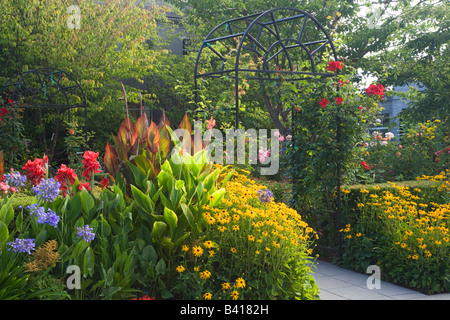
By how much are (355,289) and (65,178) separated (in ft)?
9.21

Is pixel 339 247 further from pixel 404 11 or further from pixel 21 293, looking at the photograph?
pixel 404 11

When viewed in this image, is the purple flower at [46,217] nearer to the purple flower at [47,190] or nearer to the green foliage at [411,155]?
the purple flower at [47,190]

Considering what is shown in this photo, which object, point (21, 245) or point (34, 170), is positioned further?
point (34, 170)

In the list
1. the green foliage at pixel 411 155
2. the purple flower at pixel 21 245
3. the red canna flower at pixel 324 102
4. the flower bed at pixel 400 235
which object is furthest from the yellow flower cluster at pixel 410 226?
the purple flower at pixel 21 245

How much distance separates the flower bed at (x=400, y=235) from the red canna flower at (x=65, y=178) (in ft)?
9.64

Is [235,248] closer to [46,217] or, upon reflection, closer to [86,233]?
[86,233]

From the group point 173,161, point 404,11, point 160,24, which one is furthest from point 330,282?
point 160,24

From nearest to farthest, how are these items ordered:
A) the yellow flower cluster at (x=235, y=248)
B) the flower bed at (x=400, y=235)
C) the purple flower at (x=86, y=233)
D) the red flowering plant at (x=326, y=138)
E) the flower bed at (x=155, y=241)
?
the purple flower at (x=86, y=233) → the flower bed at (x=155, y=241) → the yellow flower cluster at (x=235, y=248) → the flower bed at (x=400, y=235) → the red flowering plant at (x=326, y=138)

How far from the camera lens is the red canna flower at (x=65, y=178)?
12.8 ft

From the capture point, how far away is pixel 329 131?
5504mm

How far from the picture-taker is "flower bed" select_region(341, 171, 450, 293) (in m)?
4.35

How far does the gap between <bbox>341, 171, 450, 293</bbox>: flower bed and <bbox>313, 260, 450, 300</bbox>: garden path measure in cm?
10

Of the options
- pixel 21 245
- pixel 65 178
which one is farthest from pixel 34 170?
pixel 21 245

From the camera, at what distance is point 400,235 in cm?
457
